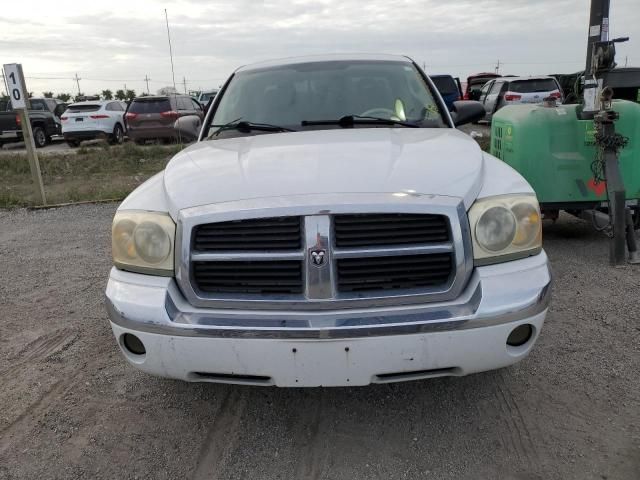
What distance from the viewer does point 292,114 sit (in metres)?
3.60

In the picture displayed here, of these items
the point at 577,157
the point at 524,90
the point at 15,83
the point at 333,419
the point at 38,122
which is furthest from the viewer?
the point at 38,122

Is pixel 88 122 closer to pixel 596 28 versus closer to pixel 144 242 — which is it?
pixel 596 28

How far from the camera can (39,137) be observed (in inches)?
766

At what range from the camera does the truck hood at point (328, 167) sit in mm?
2297

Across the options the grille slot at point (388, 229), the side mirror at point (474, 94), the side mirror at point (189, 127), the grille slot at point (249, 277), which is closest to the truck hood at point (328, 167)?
the grille slot at point (388, 229)

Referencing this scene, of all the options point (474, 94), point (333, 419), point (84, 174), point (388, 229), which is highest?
point (388, 229)

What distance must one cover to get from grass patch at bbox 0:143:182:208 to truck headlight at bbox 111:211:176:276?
6.74 metres

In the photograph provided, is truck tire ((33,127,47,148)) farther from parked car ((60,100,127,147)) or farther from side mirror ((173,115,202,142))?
side mirror ((173,115,202,142))

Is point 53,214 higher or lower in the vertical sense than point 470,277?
lower

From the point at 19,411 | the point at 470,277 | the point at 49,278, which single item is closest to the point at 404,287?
the point at 470,277

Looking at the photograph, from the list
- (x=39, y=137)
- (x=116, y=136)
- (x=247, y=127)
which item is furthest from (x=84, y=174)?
(x=247, y=127)

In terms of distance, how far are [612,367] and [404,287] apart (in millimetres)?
1589

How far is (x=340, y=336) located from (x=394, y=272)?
375 mm

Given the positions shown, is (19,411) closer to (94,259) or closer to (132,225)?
(132,225)
